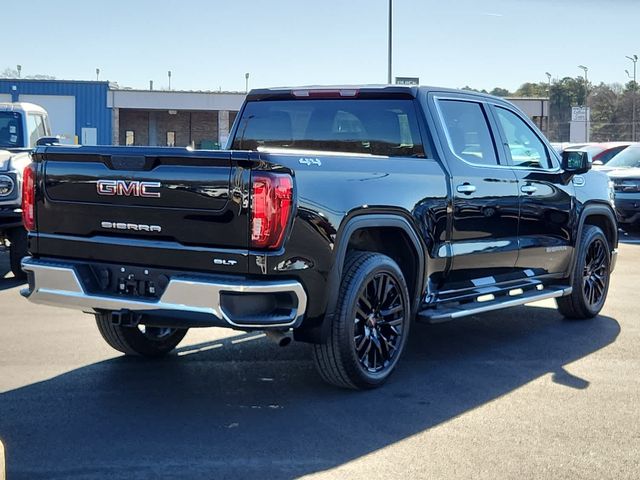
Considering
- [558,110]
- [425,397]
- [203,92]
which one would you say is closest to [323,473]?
[425,397]

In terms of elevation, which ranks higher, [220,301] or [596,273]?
[220,301]

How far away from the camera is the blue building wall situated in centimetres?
4722

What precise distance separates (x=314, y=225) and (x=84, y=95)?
147ft

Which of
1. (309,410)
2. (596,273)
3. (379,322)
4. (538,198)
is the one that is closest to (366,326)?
(379,322)

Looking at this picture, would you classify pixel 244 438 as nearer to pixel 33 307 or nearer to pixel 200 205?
pixel 200 205

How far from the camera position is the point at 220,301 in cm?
485

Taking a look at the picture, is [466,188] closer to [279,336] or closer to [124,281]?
[279,336]

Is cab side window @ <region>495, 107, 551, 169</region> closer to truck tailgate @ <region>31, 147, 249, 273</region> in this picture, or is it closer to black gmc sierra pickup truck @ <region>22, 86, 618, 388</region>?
black gmc sierra pickup truck @ <region>22, 86, 618, 388</region>

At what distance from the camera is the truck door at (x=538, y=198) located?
7301 millimetres

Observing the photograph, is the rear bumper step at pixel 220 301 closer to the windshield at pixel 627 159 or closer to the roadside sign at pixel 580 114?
the windshield at pixel 627 159

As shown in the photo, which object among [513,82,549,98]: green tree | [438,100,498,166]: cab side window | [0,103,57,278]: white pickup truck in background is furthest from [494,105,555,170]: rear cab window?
[513,82,549,98]: green tree

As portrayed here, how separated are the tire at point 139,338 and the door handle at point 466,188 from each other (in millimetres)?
2143

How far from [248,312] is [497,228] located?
105 inches

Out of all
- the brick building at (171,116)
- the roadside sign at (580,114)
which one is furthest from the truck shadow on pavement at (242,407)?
the roadside sign at (580,114)
